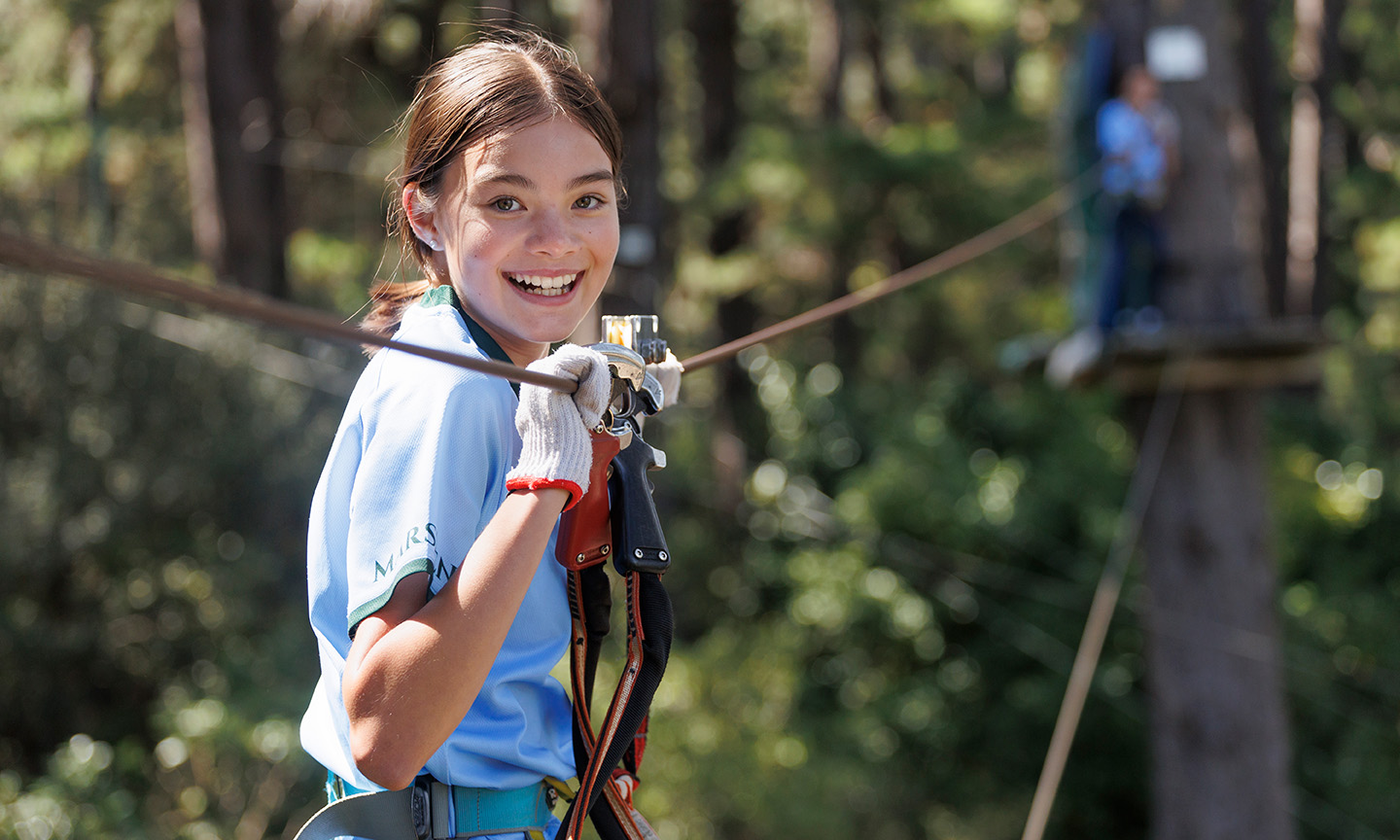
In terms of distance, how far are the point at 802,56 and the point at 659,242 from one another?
1271 centimetres

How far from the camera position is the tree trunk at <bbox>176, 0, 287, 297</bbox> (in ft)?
27.4

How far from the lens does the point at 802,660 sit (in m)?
10.2

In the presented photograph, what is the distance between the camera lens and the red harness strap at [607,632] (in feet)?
4.23

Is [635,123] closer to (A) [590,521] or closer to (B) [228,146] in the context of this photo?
(B) [228,146]

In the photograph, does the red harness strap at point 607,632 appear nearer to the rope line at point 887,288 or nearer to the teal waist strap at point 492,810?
the teal waist strap at point 492,810

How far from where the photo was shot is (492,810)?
1.26 meters

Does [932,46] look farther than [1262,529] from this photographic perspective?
Yes

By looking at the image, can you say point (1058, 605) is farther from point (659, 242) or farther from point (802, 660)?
point (659, 242)

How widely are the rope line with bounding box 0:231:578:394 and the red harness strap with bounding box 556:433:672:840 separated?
22cm

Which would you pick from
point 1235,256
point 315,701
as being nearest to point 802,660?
point 1235,256

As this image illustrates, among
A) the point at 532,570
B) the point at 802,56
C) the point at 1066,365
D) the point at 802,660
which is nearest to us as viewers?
the point at 532,570

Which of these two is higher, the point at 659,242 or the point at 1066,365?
the point at 659,242

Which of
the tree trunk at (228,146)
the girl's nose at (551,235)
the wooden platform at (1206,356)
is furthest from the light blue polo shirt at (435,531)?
the tree trunk at (228,146)

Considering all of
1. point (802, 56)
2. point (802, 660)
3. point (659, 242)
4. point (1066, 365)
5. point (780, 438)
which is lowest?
point (802, 660)
